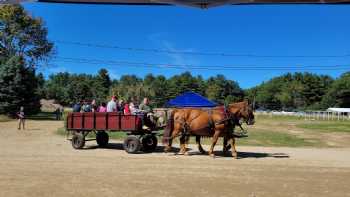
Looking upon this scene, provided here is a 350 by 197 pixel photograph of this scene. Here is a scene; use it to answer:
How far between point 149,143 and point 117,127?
1.41 meters

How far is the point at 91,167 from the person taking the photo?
11.9 meters

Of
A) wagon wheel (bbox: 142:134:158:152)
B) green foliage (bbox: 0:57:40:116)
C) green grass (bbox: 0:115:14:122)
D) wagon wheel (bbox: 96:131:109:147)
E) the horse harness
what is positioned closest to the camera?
the horse harness

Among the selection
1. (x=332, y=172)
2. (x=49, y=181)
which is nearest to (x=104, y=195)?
(x=49, y=181)

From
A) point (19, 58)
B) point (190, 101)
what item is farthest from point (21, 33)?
point (190, 101)

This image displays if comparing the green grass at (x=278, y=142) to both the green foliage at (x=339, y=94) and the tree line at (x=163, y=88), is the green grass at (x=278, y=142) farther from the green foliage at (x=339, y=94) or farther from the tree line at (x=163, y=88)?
the tree line at (x=163, y=88)

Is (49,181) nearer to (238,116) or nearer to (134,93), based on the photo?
(238,116)

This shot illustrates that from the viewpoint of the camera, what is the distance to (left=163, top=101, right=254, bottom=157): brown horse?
50.2 ft

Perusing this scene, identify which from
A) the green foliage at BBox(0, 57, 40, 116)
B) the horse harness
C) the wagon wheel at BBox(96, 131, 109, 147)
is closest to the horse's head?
the horse harness

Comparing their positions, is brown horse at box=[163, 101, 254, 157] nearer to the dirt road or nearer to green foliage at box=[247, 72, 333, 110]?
the dirt road

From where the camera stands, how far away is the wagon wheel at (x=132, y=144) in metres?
16.1

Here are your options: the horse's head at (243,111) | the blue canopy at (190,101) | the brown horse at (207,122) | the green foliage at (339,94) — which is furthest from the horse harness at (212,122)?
the green foliage at (339,94)

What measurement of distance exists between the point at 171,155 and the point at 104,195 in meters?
7.34

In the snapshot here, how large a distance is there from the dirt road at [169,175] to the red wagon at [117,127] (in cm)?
100

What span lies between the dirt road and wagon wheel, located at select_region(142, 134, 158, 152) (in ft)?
5.08
